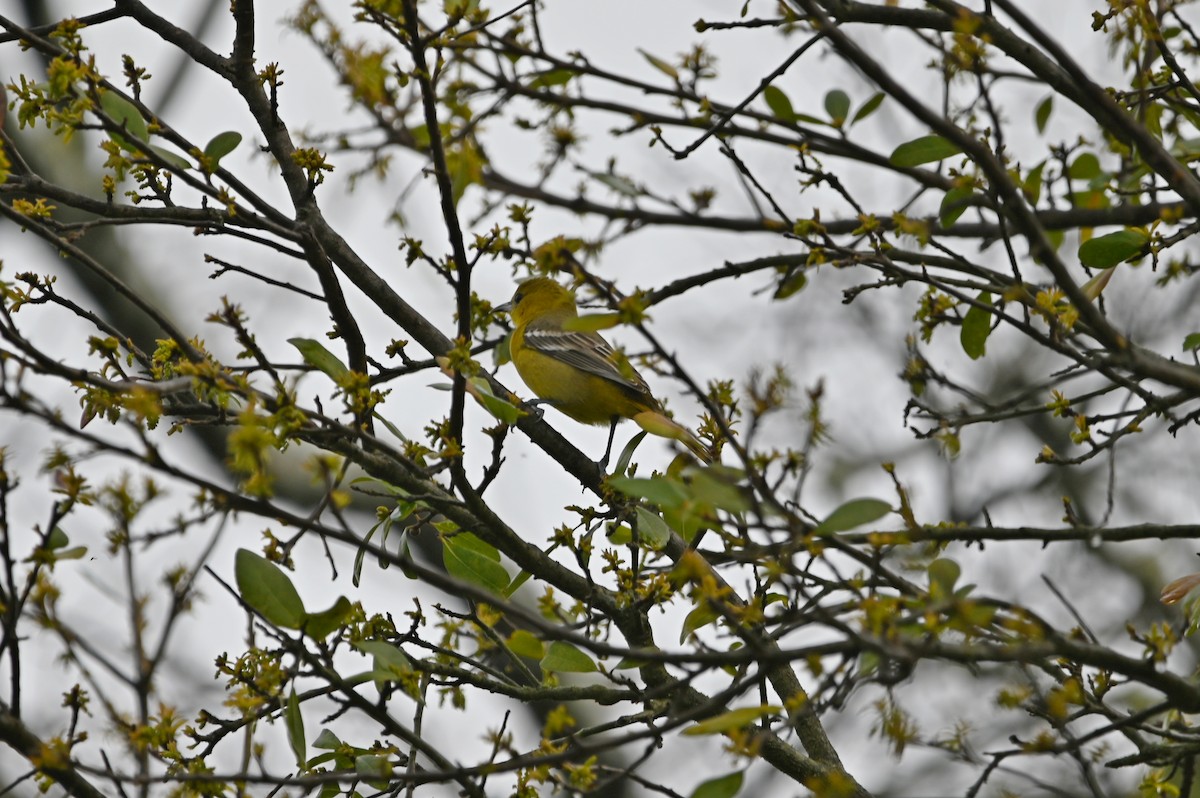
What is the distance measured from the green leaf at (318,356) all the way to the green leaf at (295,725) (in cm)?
85

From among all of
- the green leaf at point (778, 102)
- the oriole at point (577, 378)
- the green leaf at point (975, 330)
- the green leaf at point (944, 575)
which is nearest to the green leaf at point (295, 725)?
the green leaf at point (944, 575)

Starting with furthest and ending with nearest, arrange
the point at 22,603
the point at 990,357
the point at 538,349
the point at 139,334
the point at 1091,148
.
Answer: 1. the point at 990,357
2. the point at 139,334
3. the point at 538,349
4. the point at 1091,148
5. the point at 22,603

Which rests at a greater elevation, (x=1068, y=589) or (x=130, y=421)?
(x=1068, y=589)

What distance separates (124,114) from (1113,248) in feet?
10.3

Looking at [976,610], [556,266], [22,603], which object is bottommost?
[976,610]

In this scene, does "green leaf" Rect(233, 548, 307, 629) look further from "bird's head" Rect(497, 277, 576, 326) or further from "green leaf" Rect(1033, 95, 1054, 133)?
"bird's head" Rect(497, 277, 576, 326)

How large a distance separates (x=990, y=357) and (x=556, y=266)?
32.5ft

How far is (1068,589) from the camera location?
1067 cm

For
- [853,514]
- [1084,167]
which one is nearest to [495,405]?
[853,514]

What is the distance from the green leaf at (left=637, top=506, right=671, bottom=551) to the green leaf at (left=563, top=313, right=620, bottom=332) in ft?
3.59

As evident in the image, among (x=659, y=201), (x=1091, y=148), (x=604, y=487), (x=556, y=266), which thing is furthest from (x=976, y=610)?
(x=1091, y=148)

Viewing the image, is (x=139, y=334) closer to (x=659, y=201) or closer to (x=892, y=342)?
(x=659, y=201)

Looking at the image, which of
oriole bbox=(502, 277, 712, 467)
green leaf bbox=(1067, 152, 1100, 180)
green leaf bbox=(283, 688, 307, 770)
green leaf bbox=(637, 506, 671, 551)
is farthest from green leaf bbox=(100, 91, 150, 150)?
green leaf bbox=(1067, 152, 1100, 180)

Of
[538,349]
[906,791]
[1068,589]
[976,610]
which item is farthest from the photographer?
[1068,589]
